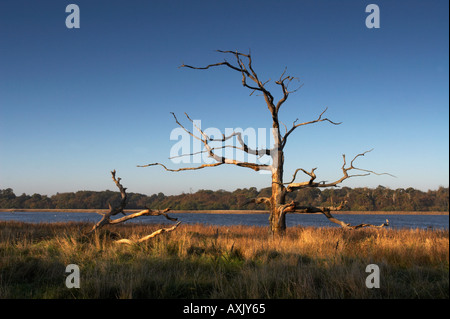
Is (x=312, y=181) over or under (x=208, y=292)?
over

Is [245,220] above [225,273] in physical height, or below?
below

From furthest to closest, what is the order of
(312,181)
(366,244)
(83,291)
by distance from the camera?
(312,181), (366,244), (83,291)

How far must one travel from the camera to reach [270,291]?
223 inches

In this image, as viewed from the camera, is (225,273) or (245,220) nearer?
(225,273)

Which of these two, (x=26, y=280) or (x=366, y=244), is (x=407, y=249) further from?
(x=26, y=280)

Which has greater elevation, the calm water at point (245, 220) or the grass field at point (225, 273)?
the grass field at point (225, 273)

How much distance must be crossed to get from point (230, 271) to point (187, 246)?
2621 mm

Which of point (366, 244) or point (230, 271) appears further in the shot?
point (366, 244)

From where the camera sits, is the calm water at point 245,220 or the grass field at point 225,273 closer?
the grass field at point 225,273
